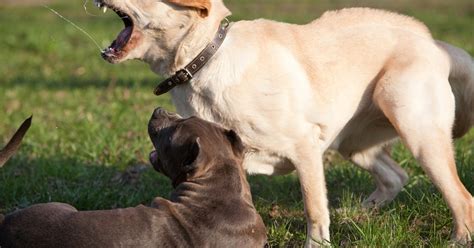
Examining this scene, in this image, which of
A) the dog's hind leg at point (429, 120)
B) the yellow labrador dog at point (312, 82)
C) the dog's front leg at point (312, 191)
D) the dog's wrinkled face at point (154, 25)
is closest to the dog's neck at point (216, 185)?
the yellow labrador dog at point (312, 82)

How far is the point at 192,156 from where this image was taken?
484 cm

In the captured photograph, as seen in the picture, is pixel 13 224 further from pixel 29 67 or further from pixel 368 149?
pixel 29 67

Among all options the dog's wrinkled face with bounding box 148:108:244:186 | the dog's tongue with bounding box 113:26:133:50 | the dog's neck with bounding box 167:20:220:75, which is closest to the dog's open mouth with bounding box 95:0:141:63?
the dog's tongue with bounding box 113:26:133:50

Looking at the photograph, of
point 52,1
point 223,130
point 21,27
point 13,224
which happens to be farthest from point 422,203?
point 52,1

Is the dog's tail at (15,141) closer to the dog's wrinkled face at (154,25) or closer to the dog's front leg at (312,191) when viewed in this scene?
the dog's wrinkled face at (154,25)

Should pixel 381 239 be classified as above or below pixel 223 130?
below

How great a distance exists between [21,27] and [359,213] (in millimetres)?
11784

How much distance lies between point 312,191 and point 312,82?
769mm

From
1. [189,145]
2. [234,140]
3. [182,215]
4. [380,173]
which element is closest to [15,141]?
[189,145]

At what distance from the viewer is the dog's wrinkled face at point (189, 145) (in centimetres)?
482

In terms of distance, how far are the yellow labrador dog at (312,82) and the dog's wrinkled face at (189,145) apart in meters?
0.32

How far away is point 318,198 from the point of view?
17.8 feet

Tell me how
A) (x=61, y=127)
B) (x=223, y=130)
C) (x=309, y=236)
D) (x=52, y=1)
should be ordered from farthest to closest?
1. (x=52, y=1)
2. (x=61, y=127)
3. (x=309, y=236)
4. (x=223, y=130)

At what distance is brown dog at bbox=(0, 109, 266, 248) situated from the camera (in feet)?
14.9
